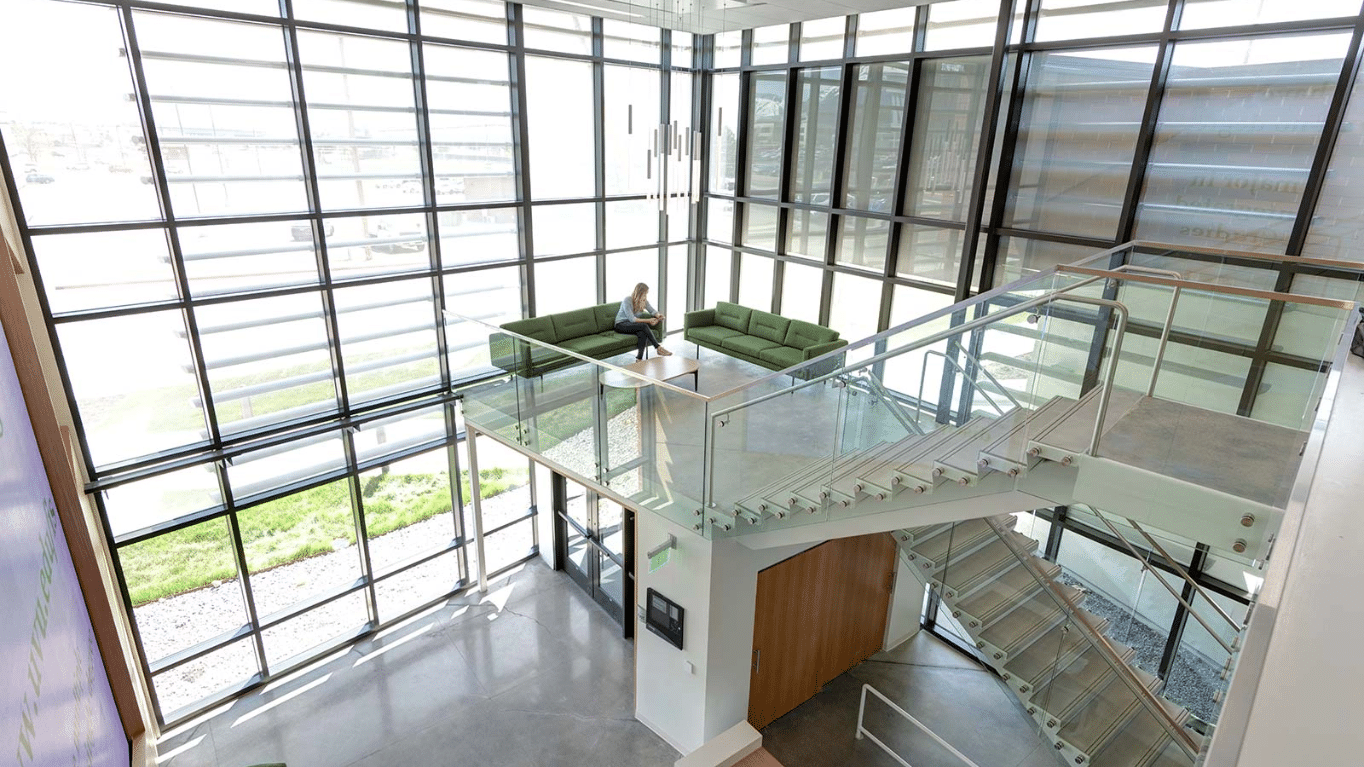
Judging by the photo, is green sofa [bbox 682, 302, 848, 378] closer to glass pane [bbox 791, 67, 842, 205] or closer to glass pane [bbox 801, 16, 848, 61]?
glass pane [bbox 791, 67, 842, 205]

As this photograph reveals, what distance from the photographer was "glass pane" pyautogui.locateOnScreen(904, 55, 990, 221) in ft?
27.6

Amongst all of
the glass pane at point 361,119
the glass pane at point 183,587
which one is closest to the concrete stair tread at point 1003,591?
the glass pane at point 361,119

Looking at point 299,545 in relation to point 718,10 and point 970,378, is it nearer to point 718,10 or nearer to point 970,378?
point 970,378

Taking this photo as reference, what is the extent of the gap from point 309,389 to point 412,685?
3.75m

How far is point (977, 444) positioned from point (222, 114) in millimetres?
7746

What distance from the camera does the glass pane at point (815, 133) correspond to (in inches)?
392

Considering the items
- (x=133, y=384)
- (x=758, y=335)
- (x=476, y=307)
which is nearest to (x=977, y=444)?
(x=758, y=335)

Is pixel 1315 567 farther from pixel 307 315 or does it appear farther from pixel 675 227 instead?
pixel 675 227

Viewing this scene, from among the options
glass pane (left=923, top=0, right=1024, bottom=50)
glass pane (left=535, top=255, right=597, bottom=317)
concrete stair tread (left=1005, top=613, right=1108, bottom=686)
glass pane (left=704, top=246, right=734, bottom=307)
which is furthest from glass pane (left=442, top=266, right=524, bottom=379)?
concrete stair tread (left=1005, top=613, right=1108, bottom=686)

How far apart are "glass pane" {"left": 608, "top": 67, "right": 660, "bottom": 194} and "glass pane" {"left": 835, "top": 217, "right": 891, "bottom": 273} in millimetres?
2998

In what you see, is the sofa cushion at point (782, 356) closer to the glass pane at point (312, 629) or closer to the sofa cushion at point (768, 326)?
the sofa cushion at point (768, 326)

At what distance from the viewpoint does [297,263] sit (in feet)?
26.2

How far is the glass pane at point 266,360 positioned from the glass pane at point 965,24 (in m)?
8.09

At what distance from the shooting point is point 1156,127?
705 cm
